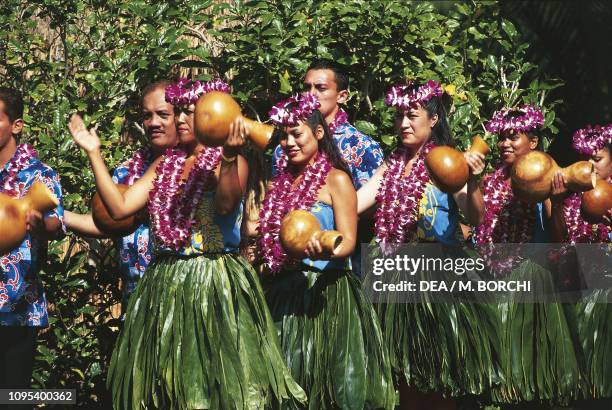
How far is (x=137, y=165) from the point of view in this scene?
5312mm

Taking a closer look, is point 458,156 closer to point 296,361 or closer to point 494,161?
point 296,361

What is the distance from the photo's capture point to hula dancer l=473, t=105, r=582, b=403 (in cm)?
516

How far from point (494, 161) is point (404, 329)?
1715 millimetres

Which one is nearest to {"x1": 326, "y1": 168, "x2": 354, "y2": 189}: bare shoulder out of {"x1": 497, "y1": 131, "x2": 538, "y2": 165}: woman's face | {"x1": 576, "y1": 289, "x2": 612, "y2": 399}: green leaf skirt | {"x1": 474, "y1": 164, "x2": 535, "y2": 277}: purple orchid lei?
{"x1": 474, "y1": 164, "x2": 535, "y2": 277}: purple orchid lei

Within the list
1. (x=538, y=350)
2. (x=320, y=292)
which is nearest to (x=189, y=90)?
(x=320, y=292)

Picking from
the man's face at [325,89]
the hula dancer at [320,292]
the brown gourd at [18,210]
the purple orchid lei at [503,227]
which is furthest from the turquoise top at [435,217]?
the brown gourd at [18,210]

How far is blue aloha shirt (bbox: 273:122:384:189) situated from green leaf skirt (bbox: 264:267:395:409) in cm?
81

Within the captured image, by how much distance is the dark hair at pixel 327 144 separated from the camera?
15.5 feet

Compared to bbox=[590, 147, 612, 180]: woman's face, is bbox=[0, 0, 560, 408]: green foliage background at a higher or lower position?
higher

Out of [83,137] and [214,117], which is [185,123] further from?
[214,117]

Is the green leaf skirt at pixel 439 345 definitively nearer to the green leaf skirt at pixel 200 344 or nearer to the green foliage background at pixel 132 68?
the green leaf skirt at pixel 200 344

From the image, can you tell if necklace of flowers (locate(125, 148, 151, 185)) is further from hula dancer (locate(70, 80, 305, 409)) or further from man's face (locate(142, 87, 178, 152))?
hula dancer (locate(70, 80, 305, 409))

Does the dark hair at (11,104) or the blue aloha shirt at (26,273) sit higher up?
the dark hair at (11,104)

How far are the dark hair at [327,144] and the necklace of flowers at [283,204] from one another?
0.09 feet
